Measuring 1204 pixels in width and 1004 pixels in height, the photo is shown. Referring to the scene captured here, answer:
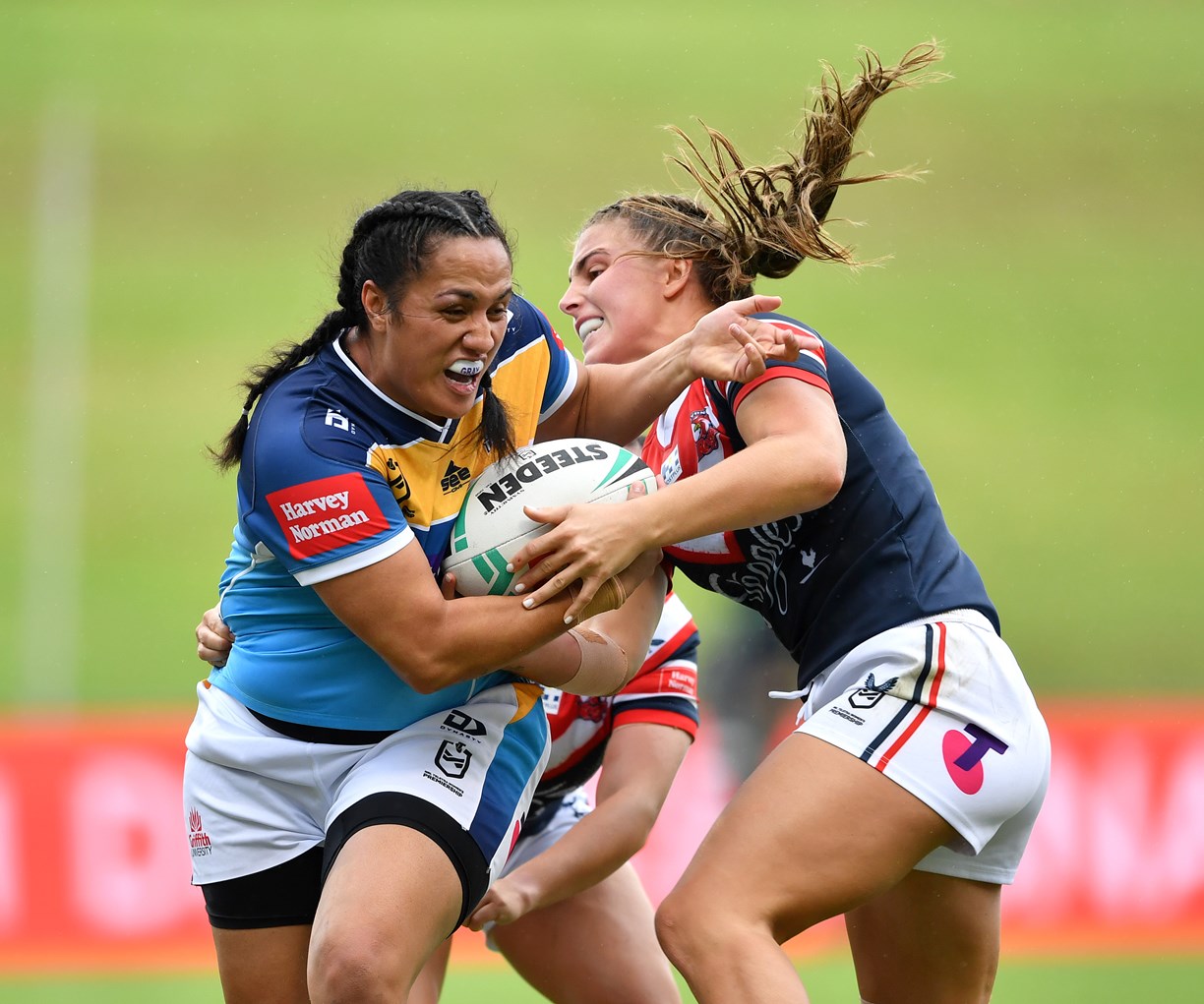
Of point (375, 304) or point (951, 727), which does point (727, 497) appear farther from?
point (375, 304)

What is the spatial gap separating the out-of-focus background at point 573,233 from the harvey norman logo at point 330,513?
11.2 m

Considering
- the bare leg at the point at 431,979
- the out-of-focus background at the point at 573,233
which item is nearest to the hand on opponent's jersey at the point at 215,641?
the bare leg at the point at 431,979

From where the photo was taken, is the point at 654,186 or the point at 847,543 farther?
the point at 654,186

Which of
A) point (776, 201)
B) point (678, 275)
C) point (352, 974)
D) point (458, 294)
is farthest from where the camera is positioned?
point (678, 275)

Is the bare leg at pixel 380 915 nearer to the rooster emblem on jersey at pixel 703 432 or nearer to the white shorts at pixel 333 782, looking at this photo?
the white shorts at pixel 333 782

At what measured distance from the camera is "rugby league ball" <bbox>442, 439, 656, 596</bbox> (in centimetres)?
341

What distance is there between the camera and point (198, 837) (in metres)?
3.55

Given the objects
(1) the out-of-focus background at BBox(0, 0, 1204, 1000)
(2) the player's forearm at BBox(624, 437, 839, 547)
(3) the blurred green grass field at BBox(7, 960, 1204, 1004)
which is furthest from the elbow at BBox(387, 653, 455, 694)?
(1) the out-of-focus background at BBox(0, 0, 1204, 1000)

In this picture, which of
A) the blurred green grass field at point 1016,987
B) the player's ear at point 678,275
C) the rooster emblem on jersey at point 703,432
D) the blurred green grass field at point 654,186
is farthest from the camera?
the blurred green grass field at point 654,186

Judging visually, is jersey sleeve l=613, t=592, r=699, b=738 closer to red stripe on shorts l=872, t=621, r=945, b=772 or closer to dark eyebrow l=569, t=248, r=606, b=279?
dark eyebrow l=569, t=248, r=606, b=279

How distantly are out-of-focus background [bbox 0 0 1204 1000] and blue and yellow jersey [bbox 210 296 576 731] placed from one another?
10922mm

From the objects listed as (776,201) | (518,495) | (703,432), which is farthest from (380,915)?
(776,201)

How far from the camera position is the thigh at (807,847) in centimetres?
320

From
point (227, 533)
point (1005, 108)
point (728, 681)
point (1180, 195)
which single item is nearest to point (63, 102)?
point (227, 533)
